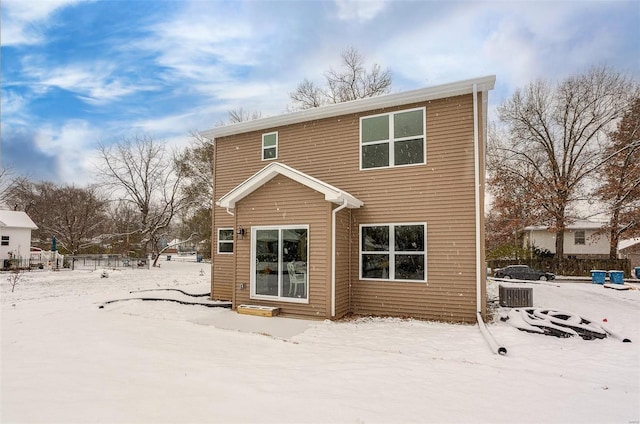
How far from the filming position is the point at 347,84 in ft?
84.9

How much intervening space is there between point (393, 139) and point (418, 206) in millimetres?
1883

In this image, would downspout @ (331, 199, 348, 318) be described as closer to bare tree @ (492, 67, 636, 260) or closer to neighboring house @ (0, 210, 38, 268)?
bare tree @ (492, 67, 636, 260)

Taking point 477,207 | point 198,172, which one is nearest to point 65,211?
point 198,172

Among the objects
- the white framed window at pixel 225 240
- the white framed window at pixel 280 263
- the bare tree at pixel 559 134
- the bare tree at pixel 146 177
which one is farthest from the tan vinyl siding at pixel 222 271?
the bare tree at pixel 559 134

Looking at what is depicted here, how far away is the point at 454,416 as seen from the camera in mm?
3453

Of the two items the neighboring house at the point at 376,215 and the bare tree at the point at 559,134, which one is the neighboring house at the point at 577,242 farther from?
the neighboring house at the point at 376,215

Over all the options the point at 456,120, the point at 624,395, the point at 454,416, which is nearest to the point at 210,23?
the point at 456,120

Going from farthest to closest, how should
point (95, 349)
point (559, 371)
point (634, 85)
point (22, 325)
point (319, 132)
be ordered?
1. point (634, 85)
2. point (319, 132)
3. point (22, 325)
4. point (95, 349)
5. point (559, 371)

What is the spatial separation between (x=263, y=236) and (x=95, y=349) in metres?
4.55

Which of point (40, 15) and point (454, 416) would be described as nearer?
point (454, 416)

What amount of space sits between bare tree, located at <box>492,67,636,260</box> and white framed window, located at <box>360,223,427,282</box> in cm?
1812

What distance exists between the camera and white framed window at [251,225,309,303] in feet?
28.2

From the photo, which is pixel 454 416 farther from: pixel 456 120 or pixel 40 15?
pixel 40 15

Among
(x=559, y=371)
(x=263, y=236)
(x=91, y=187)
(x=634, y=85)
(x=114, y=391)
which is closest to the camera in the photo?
(x=114, y=391)
